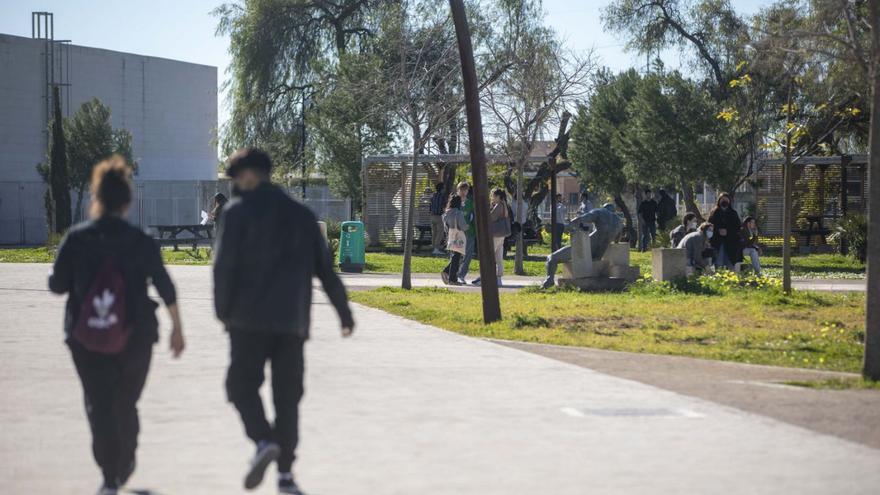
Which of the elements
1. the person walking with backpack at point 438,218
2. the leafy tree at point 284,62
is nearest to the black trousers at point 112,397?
the person walking with backpack at point 438,218

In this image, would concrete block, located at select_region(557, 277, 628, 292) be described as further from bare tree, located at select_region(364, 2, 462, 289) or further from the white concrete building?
the white concrete building

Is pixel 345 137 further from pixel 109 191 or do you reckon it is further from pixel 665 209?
pixel 109 191

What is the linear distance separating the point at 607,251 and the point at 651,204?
17114 millimetres

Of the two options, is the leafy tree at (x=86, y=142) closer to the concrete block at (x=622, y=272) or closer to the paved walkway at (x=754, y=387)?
the concrete block at (x=622, y=272)

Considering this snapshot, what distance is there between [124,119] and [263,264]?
6284cm

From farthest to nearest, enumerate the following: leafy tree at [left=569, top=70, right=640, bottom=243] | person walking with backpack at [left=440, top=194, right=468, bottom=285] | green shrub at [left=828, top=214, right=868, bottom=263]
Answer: leafy tree at [left=569, top=70, right=640, bottom=243], green shrub at [left=828, top=214, right=868, bottom=263], person walking with backpack at [left=440, top=194, right=468, bottom=285]

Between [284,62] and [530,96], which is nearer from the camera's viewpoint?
[530,96]

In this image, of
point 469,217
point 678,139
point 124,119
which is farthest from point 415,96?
point 124,119

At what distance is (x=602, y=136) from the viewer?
51.3 m

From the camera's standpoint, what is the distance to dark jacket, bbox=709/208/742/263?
22.7m

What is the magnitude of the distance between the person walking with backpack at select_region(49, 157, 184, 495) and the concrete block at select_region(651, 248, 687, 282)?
50.2 ft

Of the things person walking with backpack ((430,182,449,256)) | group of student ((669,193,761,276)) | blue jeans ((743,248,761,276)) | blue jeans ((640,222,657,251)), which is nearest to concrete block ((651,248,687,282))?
group of student ((669,193,761,276))

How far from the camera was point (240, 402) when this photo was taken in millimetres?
6480

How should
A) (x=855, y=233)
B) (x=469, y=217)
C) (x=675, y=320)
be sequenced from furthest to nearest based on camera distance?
(x=855, y=233) < (x=469, y=217) < (x=675, y=320)
